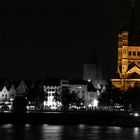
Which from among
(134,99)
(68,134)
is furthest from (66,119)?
(134,99)

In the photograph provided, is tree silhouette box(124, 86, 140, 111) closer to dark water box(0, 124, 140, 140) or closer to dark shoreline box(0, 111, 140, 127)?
dark shoreline box(0, 111, 140, 127)

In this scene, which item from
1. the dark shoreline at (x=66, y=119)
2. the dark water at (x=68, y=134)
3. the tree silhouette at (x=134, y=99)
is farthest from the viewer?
the tree silhouette at (x=134, y=99)

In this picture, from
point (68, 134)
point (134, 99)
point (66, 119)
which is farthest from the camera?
point (134, 99)

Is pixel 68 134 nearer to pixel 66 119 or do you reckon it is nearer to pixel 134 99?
pixel 66 119

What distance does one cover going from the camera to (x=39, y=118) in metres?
154

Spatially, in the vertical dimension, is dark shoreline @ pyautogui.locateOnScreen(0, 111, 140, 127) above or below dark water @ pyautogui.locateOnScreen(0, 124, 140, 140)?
above

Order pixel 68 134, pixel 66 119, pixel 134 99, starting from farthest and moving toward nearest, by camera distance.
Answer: pixel 134 99, pixel 66 119, pixel 68 134

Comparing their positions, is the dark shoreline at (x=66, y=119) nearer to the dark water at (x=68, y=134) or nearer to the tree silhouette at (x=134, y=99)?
the dark water at (x=68, y=134)

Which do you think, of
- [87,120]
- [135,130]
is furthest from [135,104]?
[135,130]

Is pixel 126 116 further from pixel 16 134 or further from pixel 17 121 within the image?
pixel 16 134

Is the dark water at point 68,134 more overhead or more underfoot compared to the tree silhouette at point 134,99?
more underfoot

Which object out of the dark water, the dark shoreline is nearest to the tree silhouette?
the dark shoreline

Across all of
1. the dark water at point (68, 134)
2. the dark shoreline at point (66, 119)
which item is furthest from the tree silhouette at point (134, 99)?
the dark water at point (68, 134)

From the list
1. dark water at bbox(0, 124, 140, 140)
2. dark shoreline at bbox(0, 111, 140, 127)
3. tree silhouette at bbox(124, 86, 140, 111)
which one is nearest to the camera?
dark water at bbox(0, 124, 140, 140)
